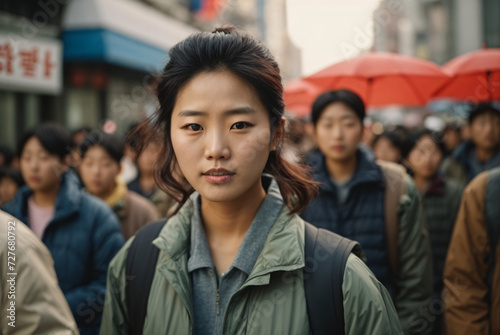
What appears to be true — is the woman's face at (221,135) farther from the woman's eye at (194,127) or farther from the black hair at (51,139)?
the black hair at (51,139)

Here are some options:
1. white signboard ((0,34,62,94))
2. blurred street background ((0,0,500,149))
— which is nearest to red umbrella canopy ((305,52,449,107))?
blurred street background ((0,0,500,149))

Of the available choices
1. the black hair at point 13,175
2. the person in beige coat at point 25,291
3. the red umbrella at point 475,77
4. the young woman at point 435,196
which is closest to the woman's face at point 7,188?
the black hair at point 13,175

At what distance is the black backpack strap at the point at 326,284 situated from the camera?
5.67ft

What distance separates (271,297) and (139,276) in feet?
1.88

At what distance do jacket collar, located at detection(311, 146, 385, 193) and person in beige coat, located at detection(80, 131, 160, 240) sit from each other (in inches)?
66.9

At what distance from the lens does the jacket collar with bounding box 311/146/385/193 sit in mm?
3518

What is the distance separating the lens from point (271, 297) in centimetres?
179

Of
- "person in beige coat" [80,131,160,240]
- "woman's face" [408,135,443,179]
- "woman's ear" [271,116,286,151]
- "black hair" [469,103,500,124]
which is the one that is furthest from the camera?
"black hair" [469,103,500,124]

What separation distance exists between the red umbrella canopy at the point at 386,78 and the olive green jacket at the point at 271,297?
11.0 ft

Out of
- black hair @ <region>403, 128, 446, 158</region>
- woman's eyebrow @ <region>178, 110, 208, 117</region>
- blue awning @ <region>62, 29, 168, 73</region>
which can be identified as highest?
blue awning @ <region>62, 29, 168, 73</region>

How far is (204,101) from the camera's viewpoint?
1.83 m

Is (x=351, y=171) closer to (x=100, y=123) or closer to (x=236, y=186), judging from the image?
(x=236, y=186)

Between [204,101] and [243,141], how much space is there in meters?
0.22

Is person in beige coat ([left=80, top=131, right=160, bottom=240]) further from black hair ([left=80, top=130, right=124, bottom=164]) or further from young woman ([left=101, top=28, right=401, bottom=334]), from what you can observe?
young woman ([left=101, top=28, right=401, bottom=334])
